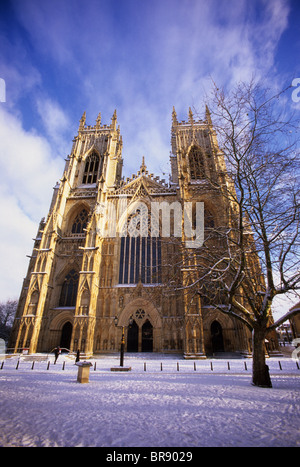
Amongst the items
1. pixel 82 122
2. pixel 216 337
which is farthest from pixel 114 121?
pixel 216 337

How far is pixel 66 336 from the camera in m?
20.1

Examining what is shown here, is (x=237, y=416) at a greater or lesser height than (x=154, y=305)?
lesser

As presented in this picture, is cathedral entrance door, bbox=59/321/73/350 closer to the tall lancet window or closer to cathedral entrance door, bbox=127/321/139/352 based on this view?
cathedral entrance door, bbox=127/321/139/352

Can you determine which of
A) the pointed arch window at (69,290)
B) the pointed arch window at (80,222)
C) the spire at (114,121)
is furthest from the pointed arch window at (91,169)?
the pointed arch window at (69,290)

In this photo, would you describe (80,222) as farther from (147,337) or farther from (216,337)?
(216,337)

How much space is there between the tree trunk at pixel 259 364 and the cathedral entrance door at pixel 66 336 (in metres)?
17.4

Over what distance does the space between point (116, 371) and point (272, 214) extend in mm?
10117

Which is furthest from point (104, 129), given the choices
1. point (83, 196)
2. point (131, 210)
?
point (131, 210)

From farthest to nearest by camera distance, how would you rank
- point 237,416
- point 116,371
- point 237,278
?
1. point 116,371
2. point 237,278
3. point 237,416

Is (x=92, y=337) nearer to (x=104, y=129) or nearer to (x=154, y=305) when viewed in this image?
(x=154, y=305)

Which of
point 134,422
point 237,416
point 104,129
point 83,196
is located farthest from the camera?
point 104,129

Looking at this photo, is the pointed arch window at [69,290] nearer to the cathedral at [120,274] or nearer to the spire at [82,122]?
the cathedral at [120,274]

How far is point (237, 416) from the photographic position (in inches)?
161

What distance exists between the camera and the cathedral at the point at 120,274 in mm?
17484
